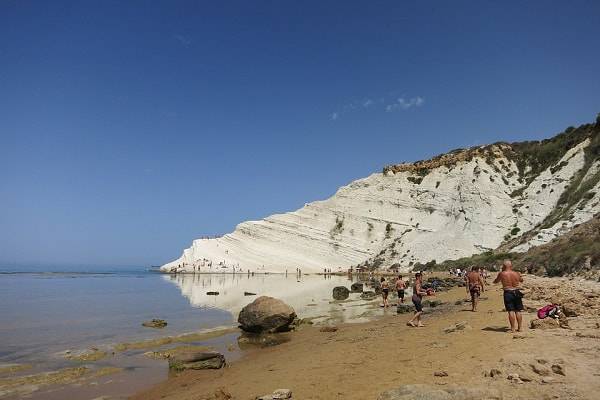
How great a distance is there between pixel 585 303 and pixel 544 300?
2.35 metres

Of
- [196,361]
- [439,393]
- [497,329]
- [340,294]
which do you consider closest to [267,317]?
[196,361]

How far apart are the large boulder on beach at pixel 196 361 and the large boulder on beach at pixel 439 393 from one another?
19.5 feet

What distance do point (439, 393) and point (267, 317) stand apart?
1066 cm

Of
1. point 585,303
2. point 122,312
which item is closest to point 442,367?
point 585,303

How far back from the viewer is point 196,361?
1080cm

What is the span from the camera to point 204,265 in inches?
2790

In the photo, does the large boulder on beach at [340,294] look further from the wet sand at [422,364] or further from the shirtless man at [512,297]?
the shirtless man at [512,297]

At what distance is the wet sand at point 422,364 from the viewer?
5758 millimetres

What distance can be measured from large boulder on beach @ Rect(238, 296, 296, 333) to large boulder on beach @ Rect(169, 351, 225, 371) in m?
4.58

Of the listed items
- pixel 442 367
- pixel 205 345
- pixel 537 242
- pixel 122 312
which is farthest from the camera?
pixel 537 242

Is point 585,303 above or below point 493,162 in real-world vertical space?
below

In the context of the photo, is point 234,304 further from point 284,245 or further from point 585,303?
point 284,245

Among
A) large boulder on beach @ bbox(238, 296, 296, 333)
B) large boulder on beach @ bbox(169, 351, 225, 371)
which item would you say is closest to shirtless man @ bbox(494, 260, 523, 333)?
large boulder on beach @ bbox(169, 351, 225, 371)

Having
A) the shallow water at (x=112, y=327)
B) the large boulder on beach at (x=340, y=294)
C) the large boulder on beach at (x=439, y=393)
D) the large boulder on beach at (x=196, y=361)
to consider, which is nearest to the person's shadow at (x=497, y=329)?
the large boulder on beach at (x=439, y=393)
